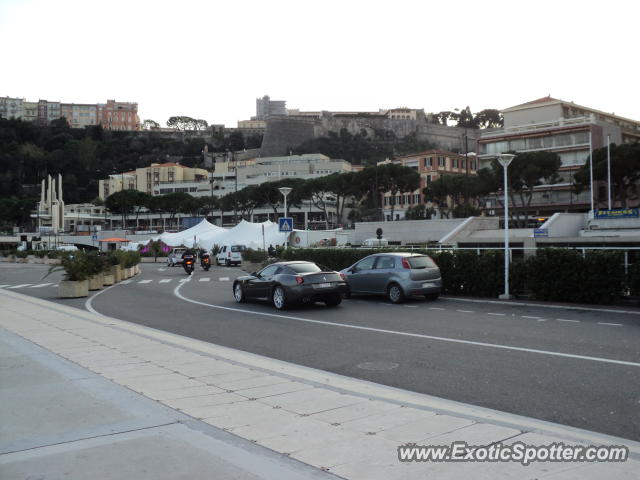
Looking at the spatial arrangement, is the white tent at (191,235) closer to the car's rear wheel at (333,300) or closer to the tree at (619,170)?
the tree at (619,170)

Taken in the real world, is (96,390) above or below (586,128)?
below

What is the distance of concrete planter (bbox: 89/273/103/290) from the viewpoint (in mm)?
25531

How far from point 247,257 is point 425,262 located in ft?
88.5

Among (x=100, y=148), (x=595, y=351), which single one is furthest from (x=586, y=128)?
(x=100, y=148)

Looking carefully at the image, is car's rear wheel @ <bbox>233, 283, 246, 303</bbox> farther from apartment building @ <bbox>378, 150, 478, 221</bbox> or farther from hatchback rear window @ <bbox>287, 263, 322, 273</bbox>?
apartment building @ <bbox>378, 150, 478, 221</bbox>

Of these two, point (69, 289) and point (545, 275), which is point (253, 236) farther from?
point (545, 275)

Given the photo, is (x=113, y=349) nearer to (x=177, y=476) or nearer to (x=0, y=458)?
(x=0, y=458)

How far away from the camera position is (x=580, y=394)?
7.04 metres

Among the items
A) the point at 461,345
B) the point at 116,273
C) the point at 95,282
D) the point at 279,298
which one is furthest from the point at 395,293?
the point at 116,273

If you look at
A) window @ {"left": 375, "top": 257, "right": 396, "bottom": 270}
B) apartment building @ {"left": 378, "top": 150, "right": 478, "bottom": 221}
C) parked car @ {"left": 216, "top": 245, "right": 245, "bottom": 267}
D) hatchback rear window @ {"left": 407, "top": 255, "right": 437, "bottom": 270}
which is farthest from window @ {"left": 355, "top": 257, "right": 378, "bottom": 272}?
apartment building @ {"left": 378, "top": 150, "right": 478, "bottom": 221}

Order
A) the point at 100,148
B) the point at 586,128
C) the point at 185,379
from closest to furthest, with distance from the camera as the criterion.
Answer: the point at 185,379 < the point at 586,128 < the point at 100,148

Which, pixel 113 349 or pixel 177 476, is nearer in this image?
pixel 177 476

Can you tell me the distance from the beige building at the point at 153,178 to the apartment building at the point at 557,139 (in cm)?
9050

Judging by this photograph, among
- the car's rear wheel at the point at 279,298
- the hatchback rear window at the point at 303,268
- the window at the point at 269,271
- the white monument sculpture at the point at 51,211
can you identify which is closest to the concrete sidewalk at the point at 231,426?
the car's rear wheel at the point at 279,298
